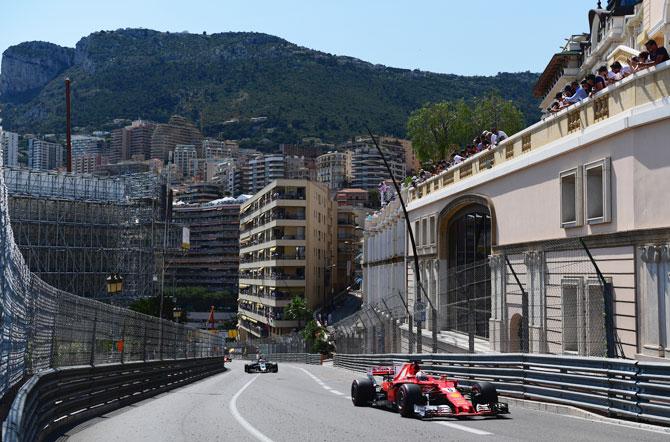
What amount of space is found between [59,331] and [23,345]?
2.59 m

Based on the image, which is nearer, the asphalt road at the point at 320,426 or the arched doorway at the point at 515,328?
the asphalt road at the point at 320,426

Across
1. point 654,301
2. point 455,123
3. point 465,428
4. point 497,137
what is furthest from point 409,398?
point 455,123

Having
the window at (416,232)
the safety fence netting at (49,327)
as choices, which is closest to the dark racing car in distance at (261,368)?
the window at (416,232)

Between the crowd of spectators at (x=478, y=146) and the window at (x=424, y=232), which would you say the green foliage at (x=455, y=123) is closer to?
the crowd of spectators at (x=478, y=146)

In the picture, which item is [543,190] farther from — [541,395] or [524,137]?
[541,395]

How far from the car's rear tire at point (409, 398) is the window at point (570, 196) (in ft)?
26.1

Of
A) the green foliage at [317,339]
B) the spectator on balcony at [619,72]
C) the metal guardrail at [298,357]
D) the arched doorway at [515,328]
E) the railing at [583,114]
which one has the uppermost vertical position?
the spectator on balcony at [619,72]

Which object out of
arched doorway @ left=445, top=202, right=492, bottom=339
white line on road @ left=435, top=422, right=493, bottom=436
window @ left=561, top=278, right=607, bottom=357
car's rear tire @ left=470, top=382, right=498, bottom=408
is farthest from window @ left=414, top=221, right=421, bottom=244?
white line on road @ left=435, top=422, right=493, bottom=436

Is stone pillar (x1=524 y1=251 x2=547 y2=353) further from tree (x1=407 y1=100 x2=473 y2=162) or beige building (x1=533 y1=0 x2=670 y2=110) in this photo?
tree (x1=407 y1=100 x2=473 y2=162)

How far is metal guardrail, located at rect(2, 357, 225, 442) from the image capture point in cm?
877

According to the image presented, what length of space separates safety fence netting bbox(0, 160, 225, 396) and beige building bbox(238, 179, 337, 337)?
7138cm

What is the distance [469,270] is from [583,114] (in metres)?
6.91

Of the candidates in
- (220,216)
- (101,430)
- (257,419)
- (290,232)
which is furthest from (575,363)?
(220,216)

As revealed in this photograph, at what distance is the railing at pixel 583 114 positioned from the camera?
52.9 feet
